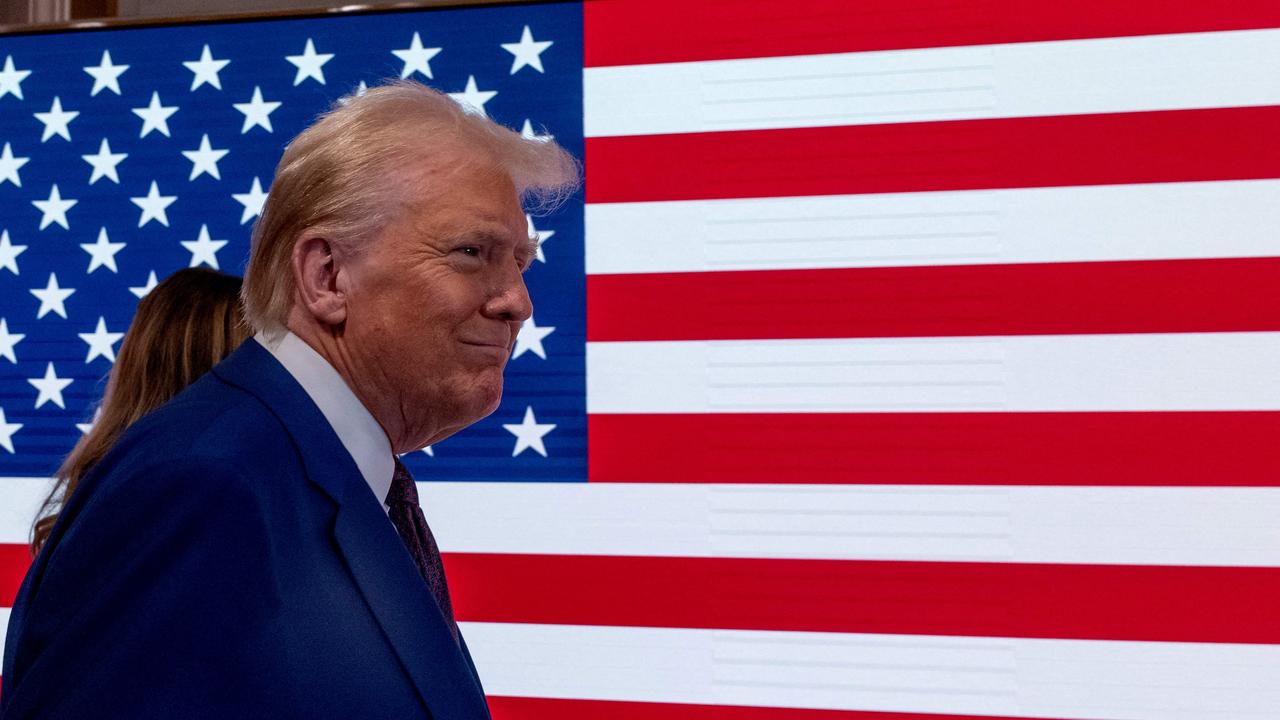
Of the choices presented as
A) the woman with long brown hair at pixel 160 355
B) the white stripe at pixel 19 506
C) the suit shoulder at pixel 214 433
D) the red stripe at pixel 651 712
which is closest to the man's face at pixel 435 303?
the suit shoulder at pixel 214 433

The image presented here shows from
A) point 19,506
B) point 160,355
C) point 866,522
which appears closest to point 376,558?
point 160,355

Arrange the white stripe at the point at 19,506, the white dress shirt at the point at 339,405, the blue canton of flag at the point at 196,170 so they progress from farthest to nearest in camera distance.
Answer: the white stripe at the point at 19,506
the blue canton of flag at the point at 196,170
the white dress shirt at the point at 339,405

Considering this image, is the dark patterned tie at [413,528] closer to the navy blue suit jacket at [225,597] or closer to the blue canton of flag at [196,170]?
the navy blue suit jacket at [225,597]

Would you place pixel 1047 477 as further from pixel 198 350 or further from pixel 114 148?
pixel 114 148

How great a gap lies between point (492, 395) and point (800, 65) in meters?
1.08

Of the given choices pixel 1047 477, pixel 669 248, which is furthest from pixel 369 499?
pixel 1047 477

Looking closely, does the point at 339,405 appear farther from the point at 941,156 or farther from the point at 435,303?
the point at 941,156

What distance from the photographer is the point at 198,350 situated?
4.22ft

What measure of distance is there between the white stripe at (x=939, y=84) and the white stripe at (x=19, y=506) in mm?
1178

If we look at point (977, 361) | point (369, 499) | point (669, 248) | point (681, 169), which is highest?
point (681, 169)

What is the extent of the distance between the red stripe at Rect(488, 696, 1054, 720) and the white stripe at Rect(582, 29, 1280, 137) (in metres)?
0.91

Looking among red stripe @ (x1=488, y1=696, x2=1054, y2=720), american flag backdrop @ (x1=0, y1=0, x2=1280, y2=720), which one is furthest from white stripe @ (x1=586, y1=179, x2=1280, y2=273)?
red stripe @ (x1=488, y1=696, x2=1054, y2=720)

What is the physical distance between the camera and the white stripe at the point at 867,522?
154cm

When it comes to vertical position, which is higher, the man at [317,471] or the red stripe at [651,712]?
the man at [317,471]
